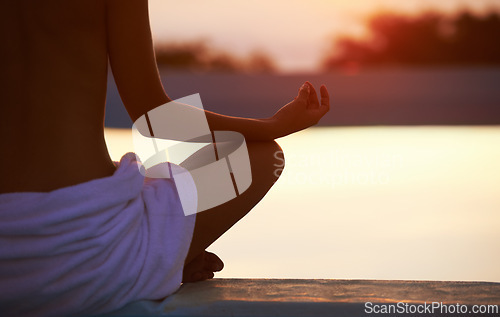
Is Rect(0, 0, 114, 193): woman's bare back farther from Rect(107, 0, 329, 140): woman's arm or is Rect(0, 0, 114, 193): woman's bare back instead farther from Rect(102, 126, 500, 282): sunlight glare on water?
Rect(102, 126, 500, 282): sunlight glare on water

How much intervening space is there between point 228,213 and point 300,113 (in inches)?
8.7

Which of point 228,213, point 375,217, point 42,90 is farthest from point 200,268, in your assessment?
point 375,217

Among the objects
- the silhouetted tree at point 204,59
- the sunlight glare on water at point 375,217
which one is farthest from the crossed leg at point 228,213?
the silhouetted tree at point 204,59

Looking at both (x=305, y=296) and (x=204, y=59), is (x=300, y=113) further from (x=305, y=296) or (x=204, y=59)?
(x=204, y=59)

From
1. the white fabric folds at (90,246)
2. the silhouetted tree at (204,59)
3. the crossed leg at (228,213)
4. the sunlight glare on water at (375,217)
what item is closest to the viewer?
the white fabric folds at (90,246)

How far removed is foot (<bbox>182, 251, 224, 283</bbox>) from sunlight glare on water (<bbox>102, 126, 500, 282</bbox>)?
512 millimetres

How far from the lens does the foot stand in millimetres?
1144

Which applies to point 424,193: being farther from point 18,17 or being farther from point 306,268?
point 18,17

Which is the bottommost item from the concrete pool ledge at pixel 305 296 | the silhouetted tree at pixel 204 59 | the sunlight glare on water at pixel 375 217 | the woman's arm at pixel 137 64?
the sunlight glare on water at pixel 375 217

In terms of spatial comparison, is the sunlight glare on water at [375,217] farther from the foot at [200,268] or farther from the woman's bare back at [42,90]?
the woman's bare back at [42,90]

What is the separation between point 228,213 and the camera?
108 centimetres

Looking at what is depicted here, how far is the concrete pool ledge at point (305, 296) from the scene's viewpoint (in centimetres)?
98

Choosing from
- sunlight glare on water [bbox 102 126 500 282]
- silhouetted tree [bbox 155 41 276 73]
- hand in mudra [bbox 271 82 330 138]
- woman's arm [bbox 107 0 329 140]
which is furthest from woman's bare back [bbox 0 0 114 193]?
silhouetted tree [bbox 155 41 276 73]

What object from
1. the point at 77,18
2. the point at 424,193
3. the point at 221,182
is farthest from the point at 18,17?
the point at 424,193
